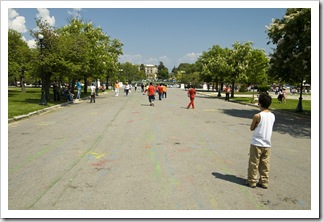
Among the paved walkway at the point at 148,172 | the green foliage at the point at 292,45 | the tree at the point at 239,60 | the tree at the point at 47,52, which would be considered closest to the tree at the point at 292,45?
the green foliage at the point at 292,45

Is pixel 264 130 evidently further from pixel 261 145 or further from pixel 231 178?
pixel 231 178

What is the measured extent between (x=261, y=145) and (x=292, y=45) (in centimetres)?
1267

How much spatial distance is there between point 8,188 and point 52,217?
143 centimetres

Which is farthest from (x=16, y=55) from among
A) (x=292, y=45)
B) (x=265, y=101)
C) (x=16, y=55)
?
(x=265, y=101)

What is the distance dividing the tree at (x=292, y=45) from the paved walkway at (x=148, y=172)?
5.33 m

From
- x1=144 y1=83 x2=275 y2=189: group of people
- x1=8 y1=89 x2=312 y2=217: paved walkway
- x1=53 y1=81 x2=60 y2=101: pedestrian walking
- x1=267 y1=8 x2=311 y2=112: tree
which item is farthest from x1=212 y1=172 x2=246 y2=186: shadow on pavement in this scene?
x1=53 y1=81 x2=60 y2=101: pedestrian walking

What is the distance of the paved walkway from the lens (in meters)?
4.52

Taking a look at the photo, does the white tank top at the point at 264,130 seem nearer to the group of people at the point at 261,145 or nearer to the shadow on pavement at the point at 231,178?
the group of people at the point at 261,145

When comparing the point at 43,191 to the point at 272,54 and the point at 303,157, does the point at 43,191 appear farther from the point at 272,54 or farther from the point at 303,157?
the point at 272,54

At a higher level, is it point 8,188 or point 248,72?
point 248,72

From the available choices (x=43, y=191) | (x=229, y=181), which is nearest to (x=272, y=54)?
(x=229, y=181)

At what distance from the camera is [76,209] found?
4.26 meters

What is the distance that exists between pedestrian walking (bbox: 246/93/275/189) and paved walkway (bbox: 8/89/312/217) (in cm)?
22

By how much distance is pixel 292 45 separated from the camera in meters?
16.0
